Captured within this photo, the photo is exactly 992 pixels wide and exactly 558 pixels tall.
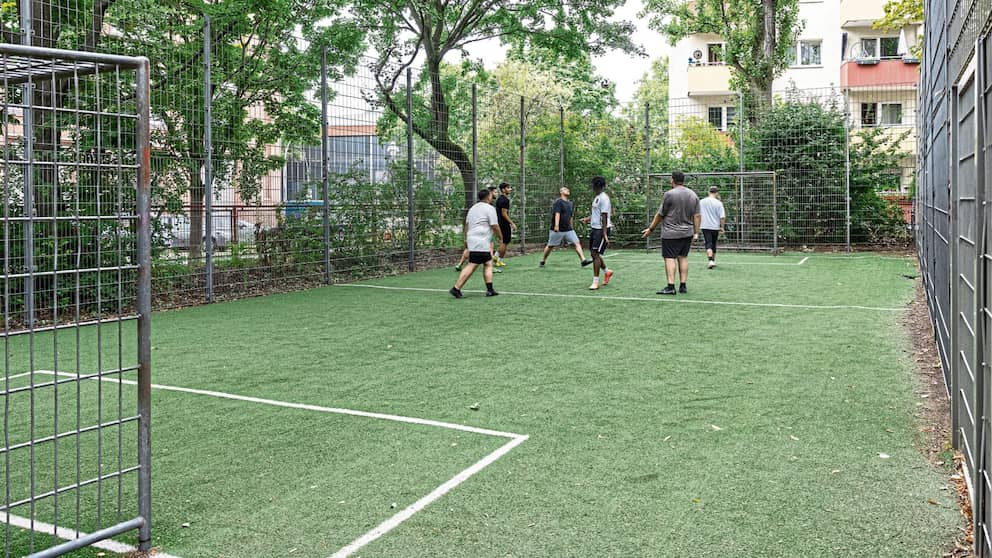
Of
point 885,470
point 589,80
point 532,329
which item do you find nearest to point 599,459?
point 885,470

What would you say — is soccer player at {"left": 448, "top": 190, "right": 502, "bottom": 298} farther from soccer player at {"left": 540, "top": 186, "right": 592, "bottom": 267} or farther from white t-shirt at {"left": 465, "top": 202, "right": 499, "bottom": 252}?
soccer player at {"left": 540, "top": 186, "right": 592, "bottom": 267}

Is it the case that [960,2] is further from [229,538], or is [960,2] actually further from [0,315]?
[0,315]

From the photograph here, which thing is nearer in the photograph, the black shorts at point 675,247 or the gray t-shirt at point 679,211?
the gray t-shirt at point 679,211

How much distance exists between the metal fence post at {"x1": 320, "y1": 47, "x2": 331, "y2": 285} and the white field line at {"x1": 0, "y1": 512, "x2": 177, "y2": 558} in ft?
36.1

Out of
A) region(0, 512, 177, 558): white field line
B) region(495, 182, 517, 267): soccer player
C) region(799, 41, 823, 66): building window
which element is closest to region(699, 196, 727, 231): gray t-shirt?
region(495, 182, 517, 267): soccer player

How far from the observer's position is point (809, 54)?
45.8 m

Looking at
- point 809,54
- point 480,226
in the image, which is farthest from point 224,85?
point 809,54

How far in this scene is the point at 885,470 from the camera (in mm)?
4895

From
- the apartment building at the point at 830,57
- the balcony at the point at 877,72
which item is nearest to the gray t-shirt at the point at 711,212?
the apartment building at the point at 830,57

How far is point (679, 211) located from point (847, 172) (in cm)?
1067

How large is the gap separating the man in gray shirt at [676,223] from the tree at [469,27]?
8761mm

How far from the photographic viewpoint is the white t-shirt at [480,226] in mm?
12906

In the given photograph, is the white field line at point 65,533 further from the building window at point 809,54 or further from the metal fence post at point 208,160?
the building window at point 809,54

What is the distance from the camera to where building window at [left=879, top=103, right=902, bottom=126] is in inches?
909
